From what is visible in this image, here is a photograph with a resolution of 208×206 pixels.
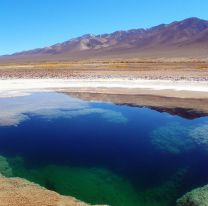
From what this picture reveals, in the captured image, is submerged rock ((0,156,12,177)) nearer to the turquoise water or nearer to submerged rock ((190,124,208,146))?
the turquoise water

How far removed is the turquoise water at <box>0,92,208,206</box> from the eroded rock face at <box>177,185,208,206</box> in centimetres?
31

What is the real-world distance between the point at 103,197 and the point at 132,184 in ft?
4.17

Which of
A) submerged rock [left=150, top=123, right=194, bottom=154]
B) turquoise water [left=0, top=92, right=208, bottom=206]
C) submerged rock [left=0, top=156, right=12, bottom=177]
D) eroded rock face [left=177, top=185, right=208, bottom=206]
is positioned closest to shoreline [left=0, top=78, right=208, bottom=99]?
turquoise water [left=0, top=92, right=208, bottom=206]

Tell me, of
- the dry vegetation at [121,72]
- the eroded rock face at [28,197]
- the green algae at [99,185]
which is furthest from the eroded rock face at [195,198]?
the dry vegetation at [121,72]

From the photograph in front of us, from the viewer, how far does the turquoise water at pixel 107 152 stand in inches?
414

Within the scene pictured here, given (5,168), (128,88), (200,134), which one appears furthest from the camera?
(128,88)

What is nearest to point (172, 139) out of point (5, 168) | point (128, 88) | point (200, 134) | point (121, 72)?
point (200, 134)

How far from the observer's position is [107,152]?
13711mm

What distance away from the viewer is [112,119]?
62.5ft

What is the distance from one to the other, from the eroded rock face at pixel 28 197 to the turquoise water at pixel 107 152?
0.88 meters

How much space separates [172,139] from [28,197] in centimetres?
767

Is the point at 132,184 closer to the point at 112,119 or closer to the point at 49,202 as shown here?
the point at 49,202

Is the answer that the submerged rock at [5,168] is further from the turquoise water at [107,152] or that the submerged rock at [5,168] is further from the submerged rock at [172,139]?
the submerged rock at [172,139]

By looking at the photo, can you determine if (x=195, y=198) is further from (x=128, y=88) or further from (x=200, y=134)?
(x=128, y=88)
